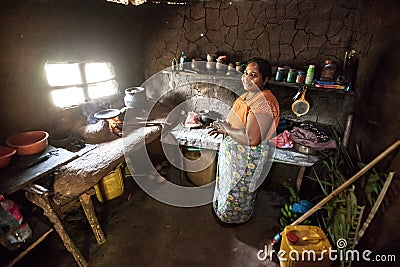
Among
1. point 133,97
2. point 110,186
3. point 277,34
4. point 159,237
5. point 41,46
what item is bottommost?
point 159,237

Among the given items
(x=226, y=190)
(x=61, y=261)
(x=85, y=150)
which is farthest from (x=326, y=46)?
(x=61, y=261)

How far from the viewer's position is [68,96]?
309 cm

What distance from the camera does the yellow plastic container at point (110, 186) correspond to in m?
3.17

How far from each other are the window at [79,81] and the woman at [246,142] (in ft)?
6.97

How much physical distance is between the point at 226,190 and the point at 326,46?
2.43 metres

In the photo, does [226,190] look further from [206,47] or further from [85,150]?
[206,47]

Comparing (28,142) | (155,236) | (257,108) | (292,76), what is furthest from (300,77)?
(28,142)

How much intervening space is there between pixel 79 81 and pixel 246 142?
8.48ft

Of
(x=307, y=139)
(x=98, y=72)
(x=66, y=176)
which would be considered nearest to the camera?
(x=66, y=176)

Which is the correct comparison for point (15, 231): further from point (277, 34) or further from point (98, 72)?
point (277, 34)

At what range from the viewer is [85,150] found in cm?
270

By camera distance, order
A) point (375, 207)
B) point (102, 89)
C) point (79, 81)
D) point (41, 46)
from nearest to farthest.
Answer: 1. point (375, 207)
2. point (41, 46)
3. point (79, 81)
4. point (102, 89)

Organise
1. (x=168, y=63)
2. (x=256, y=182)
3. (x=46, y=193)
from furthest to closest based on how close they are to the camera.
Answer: (x=168, y=63) → (x=256, y=182) → (x=46, y=193)

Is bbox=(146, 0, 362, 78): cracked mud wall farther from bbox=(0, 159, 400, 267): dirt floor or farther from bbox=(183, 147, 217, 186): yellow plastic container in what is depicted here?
bbox=(0, 159, 400, 267): dirt floor
